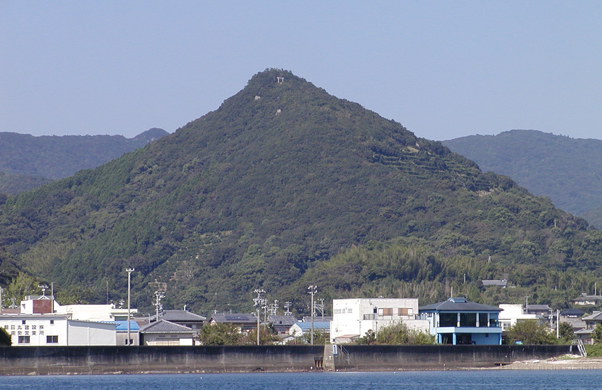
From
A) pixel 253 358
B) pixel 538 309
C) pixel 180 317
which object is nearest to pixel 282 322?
pixel 180 317

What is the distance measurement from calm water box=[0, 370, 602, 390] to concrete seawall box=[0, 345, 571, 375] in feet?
2.22

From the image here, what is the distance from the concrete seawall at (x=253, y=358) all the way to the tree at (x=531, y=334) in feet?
23.5

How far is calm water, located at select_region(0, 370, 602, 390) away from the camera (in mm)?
62219

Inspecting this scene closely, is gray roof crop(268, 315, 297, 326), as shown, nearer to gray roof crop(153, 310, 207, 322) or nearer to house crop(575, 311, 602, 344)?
gray roof crop(153, 310, 207, 322)

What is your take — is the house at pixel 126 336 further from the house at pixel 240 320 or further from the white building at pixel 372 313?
the house at pixel 240 320

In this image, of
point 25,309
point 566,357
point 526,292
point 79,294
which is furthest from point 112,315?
point 526,292

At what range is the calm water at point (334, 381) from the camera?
204ft

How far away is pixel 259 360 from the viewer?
7288 centimetres

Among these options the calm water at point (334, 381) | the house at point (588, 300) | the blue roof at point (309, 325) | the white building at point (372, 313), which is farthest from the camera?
the house at point (588, 300)

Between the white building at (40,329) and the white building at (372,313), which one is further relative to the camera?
the white building at (372,313)

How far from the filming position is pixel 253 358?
7275 centimetres

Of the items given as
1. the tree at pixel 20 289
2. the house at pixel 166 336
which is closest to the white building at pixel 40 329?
the house at pixel 166 336

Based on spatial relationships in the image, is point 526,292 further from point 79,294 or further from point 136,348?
point 136,348

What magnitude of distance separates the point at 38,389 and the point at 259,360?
1852 cm
